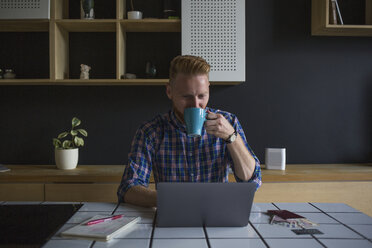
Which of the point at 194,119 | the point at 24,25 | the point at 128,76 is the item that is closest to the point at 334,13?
the point at 128,76

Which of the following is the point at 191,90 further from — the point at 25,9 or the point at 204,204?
the point at 25,9

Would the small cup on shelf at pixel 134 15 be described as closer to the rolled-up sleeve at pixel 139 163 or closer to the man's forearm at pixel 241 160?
the rolled-up sleeve at pixel 139 163

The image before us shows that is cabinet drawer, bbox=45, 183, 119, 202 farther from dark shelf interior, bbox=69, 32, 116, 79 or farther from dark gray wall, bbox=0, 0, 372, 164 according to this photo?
dark shelf interior, bbox=69, 32, 116, 79

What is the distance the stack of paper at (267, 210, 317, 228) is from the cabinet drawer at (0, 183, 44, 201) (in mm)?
1691

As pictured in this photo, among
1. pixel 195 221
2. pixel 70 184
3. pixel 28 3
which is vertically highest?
pixel 28 3

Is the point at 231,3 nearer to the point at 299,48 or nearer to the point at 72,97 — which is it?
the point at 299,48

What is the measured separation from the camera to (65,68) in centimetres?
Answer: 273

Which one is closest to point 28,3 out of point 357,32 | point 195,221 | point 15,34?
point 15,34

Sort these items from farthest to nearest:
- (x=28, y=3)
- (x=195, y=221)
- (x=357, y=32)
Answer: (x=357, y=32), (x=28, y=3), (x=195, y=221)

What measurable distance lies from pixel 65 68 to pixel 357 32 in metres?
2.26

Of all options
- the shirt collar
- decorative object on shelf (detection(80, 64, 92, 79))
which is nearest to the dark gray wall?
decorative object on shelf (detection(80, 64, 92, 79))

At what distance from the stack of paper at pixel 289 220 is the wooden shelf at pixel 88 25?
1916mm

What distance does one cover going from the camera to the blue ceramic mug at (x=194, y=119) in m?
1.22

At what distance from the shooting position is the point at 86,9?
2.56 meters
